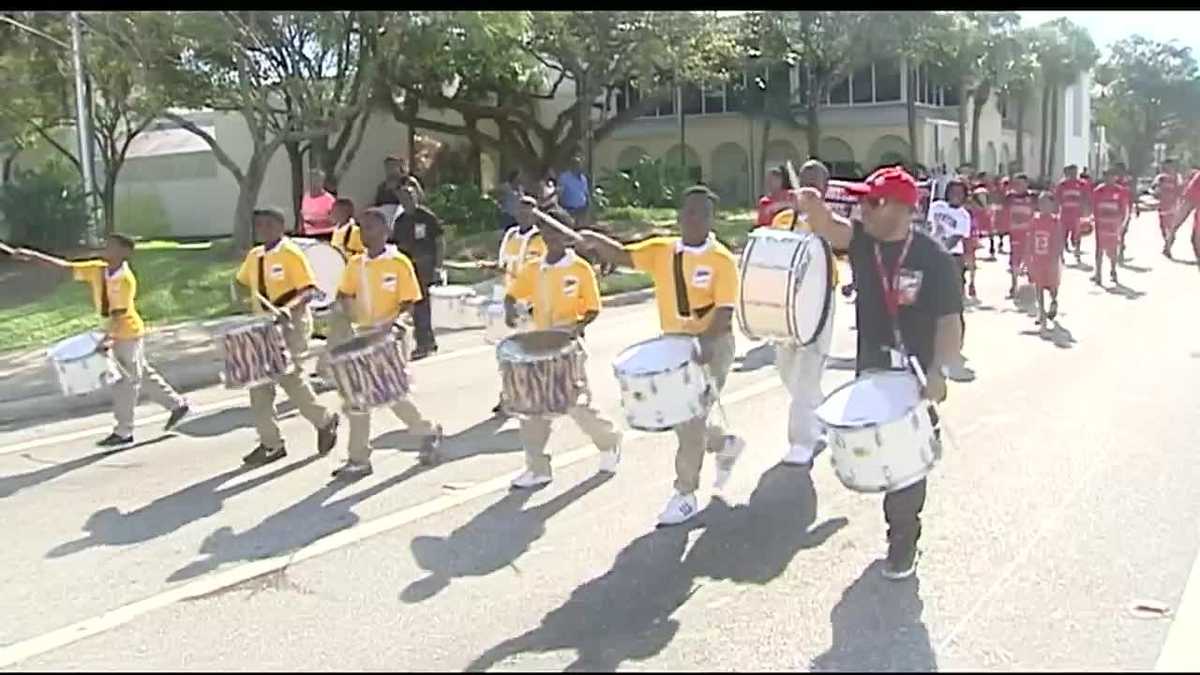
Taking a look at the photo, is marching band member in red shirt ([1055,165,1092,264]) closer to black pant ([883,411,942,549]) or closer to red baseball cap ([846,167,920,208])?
red baseball cap ([846,167,920,208])

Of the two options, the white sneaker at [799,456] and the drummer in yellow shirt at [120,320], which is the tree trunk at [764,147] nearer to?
the drummer in yellow shirt at [120,320]

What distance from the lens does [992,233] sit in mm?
23859

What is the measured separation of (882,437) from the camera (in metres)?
5.48

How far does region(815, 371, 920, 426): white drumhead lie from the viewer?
552 centimetres

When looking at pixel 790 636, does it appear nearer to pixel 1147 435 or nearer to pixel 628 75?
pixel 1147 435

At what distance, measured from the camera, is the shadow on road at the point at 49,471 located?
8.77 m

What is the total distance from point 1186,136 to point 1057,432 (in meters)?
94.4

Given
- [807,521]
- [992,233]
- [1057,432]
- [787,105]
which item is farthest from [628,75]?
[807,521]

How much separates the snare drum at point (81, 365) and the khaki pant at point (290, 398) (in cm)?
131

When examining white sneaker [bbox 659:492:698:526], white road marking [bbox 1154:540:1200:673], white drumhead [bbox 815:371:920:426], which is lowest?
white road marking [bbox 1154:540:1200:673]

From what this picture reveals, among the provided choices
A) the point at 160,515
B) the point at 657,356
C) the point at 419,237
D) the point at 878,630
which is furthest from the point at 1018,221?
the point at 878,630

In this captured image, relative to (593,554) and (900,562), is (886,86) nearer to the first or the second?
(593,554)

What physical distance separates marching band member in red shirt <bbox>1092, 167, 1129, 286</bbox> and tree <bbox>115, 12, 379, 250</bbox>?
1115cm

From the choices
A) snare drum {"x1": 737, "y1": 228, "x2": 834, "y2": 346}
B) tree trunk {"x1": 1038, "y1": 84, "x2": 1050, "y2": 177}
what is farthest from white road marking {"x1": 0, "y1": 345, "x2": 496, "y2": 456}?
tree trunk {"x1": 1038, "y1": 84, "x2": 1050, "y2": 177}
